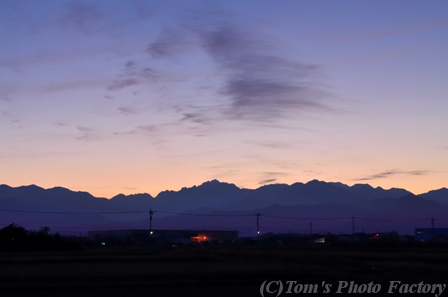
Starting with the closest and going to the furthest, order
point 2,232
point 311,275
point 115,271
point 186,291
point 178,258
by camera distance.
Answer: point 186,291 → point 311,275 → point 115,271 → point 178,258 → point 2,232

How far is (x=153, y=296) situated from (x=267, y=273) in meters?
9.48

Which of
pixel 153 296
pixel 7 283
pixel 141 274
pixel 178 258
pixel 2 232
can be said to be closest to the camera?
pixel 153 296

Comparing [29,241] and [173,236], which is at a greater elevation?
[173,236]

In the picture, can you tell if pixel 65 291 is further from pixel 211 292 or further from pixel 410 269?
pixel 410 269

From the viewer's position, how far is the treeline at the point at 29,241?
77312mm

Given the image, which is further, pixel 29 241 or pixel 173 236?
pixel 173 236

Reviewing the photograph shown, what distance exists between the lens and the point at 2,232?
3091 inches

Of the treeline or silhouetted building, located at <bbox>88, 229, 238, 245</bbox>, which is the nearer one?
the treeline

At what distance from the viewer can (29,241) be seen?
79375 millimetres

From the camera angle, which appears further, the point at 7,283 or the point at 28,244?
the point at 28,244

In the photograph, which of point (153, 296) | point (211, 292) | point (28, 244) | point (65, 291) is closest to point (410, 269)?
point (211, 292)

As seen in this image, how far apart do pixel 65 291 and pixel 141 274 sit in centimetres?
790

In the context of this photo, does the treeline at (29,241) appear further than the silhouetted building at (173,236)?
No

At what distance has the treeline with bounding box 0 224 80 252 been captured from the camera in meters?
77.3
